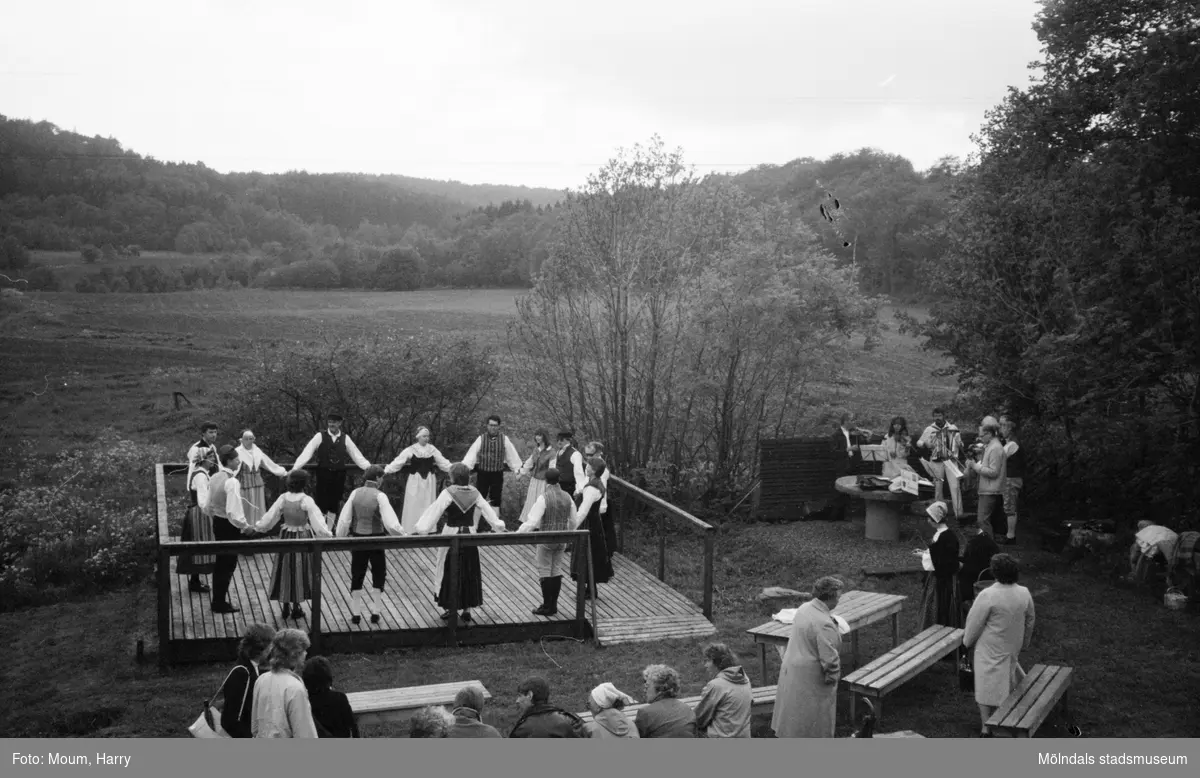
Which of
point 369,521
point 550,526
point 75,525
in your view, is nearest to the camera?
point 369,521

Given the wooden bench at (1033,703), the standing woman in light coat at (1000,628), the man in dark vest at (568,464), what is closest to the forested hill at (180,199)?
the man in dark vest at (568,464)

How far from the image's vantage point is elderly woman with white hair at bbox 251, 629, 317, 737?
502 centimetres

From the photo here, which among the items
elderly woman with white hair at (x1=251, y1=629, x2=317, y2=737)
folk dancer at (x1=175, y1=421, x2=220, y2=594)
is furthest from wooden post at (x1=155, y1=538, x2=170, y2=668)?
elderly woman with white hair at (x1=251, y1=629, x2=317, y2=737)

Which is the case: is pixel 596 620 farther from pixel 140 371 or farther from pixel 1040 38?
pixel 140 371

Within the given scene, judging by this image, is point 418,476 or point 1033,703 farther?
point 418,476

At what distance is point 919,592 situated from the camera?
1070cm

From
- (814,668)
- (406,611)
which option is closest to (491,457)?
(406,611)

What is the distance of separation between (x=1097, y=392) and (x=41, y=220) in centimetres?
1565

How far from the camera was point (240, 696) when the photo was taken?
17.4 ft

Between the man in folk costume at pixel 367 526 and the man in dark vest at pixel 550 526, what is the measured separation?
4.22 feet

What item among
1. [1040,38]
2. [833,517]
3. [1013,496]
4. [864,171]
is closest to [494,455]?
[833,517]

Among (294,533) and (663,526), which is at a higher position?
(294,533)

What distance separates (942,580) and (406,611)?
477 cm

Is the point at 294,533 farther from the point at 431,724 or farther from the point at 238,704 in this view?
the point at 431,724
